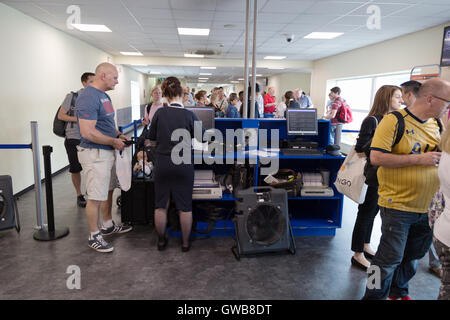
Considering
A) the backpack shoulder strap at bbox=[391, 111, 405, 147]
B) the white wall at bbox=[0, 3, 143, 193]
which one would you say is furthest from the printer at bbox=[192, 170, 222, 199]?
the white wall at bbox=[0, 3, 143, 193]

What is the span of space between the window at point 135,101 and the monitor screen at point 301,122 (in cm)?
1111

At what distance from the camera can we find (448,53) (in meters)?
5.07

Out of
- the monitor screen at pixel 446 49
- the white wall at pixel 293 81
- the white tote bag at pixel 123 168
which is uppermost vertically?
the white wall at pixel 293 81

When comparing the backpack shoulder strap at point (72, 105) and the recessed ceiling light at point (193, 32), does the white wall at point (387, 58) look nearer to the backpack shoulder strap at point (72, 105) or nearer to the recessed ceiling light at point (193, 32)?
the recessed ceiling light at point (193, 32)

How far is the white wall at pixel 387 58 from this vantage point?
5.51 m

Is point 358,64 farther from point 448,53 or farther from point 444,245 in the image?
point 444,245

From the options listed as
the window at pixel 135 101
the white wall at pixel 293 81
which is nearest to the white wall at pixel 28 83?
the window at pixel 135 101

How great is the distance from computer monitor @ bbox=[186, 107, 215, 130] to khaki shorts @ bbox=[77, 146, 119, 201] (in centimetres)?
90

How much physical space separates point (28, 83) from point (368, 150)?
4787mm

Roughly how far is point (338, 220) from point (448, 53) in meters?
→ 3.82

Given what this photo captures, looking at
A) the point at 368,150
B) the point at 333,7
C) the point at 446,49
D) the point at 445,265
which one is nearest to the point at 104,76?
the point at 368,150

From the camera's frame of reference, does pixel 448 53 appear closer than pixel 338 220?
No
